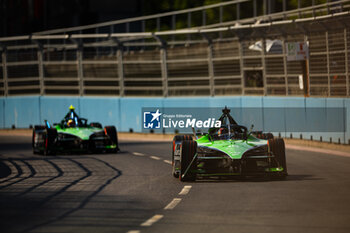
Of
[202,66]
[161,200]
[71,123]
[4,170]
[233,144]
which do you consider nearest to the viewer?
[161,200]

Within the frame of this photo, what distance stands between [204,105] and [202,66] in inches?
62.3

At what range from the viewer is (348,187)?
1409cm

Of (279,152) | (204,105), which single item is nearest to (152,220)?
(279,152)

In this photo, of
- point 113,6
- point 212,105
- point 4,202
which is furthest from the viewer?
point 113,6

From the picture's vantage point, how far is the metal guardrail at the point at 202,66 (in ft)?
82.1

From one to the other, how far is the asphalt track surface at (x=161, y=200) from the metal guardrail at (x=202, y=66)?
5.86 meters

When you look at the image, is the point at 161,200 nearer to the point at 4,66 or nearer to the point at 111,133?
the point at 111,133

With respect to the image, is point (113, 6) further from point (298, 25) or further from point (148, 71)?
point (298, 25)

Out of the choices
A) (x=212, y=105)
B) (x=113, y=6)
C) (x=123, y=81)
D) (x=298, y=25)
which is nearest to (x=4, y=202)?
(x=298, y=25)

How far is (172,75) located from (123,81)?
2.08 metres

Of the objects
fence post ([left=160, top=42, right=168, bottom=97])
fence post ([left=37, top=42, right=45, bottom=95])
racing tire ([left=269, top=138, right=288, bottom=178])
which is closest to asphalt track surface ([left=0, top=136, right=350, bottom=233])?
racing tire ([left=269, top=138, right=288, bottom=178])

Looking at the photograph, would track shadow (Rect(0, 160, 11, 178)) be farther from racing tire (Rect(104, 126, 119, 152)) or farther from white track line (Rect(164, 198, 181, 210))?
white track line (Rect(164, 198, 181, 210))

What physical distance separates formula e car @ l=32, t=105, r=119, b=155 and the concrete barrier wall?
18.9 ft

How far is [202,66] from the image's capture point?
105 ft
